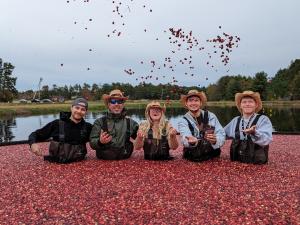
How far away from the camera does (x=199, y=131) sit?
8.48 meters

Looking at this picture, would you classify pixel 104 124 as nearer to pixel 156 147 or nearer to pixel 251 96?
pixel 156 147

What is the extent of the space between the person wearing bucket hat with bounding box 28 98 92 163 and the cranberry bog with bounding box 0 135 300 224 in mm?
262

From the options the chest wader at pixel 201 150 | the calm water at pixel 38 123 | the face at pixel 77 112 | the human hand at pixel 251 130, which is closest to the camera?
the human hand at pixel 251 130

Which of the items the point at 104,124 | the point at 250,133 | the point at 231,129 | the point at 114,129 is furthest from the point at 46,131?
the point at 250,133

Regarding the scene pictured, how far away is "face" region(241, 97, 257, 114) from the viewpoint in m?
8.42

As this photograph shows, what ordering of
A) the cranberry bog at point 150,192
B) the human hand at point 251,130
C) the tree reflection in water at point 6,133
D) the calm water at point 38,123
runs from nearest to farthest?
the cranberry bog at point 150,192, the human hand at point 251,130, the tree reflection in water at point 6,133, the calm water at point 38,123

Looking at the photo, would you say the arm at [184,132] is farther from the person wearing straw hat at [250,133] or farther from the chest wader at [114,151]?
the chest wader at [114,151]

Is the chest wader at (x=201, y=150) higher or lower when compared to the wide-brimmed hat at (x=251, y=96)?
lower

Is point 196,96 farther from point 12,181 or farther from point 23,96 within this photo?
point 23,96

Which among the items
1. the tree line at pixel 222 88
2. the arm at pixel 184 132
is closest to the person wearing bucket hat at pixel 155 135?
the arm at pixel 184 132

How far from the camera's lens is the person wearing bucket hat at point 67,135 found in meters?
8.49

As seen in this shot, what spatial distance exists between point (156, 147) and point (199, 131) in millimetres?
961

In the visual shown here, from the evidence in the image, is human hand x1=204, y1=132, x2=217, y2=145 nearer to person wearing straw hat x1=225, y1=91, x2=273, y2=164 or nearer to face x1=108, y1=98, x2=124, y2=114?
person wearing straw hat x1=225, y1=91, x2=273, y2=164

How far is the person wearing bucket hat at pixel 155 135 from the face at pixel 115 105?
0.60m
